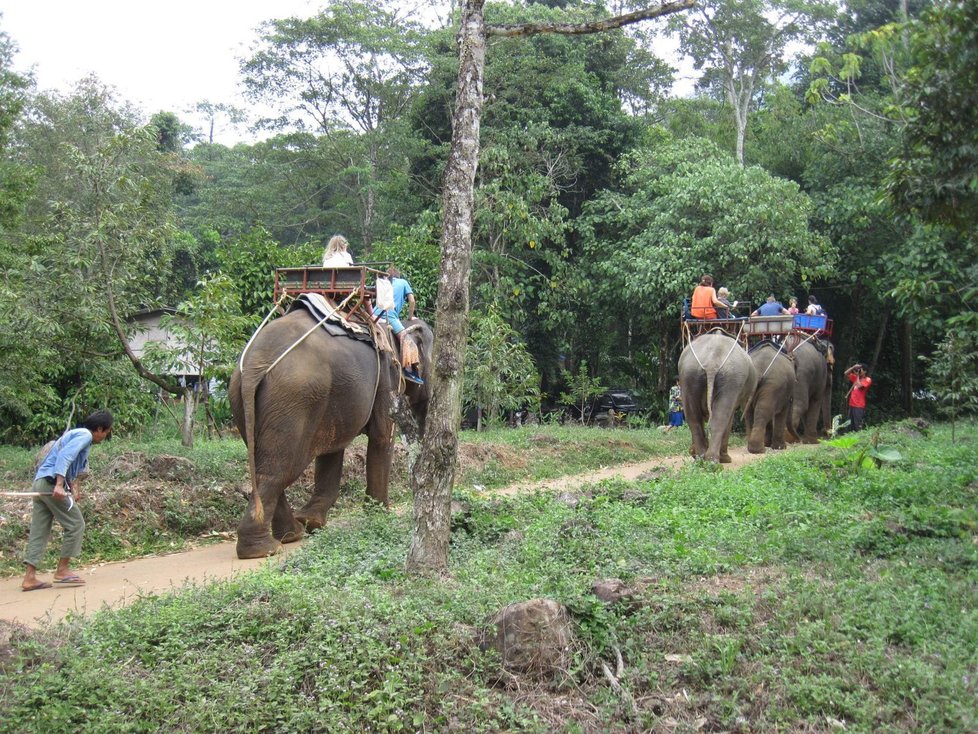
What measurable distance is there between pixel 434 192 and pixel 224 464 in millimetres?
13729

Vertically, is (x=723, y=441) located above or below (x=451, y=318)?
below

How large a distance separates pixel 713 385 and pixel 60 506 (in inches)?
346

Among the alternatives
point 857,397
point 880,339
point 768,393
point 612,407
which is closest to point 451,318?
point 768,393

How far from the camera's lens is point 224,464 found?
10.3m

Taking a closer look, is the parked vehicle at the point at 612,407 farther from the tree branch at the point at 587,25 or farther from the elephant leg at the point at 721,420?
the tree branch at the point at 587,25

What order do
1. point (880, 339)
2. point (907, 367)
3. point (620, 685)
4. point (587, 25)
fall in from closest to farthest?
point (620, 685), point (587, 25), point (907, 367), point (880, 339)

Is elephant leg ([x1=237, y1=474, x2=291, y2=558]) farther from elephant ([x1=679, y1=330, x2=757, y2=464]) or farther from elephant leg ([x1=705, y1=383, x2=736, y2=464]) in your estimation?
elephant leg ([x1=705, y1=383, x2=736, y2=464])

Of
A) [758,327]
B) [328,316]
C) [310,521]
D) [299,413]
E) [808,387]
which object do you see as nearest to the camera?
[299,413]

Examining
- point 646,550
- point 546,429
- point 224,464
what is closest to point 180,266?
point 546,429

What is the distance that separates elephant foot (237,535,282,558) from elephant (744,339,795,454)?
31.2 feet

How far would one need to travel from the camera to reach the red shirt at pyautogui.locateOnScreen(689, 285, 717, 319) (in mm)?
14539

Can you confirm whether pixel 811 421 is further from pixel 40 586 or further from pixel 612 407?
pixel 40 586

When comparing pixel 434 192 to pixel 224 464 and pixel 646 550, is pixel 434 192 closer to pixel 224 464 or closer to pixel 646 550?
pixel 224 464

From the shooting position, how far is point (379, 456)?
31.4 feet
